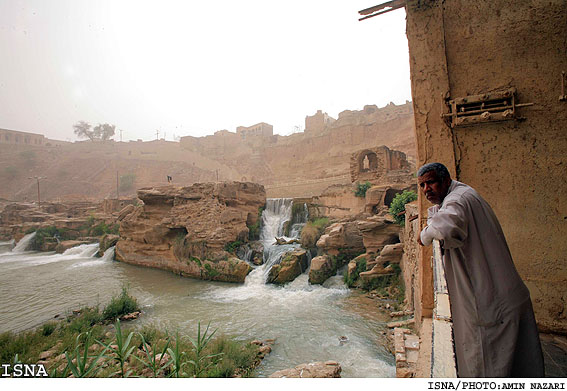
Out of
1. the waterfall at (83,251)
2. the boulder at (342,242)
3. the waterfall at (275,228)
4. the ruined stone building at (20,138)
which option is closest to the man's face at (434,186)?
the boulder at (342,242)

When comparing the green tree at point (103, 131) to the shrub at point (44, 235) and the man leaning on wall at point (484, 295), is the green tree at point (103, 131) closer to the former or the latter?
the shrub at point (44, 235)

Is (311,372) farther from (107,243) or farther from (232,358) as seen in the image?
(107,243)

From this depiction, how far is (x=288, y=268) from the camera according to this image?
8.79m

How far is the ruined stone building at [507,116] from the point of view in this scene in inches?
101

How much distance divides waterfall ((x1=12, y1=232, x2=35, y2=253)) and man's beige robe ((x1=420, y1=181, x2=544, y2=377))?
24.9 m

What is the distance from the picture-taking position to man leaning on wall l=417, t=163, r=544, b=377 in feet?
4.20

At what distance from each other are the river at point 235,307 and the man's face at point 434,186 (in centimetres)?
372

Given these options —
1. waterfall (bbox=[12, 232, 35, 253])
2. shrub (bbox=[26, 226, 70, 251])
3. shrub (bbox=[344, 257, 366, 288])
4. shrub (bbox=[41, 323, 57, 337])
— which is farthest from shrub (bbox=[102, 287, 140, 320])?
waterfall (bbox=[12, 232, 35, 253])

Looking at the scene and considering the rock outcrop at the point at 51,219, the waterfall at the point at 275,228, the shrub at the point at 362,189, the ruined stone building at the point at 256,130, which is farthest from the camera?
the ruined stone building at the point at 256,130

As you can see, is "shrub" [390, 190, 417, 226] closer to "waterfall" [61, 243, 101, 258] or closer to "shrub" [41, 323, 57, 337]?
"shrub" [41, 323, 57, 337]

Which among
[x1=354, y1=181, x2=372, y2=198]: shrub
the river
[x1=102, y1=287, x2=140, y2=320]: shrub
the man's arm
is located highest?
[x1=354, y1=181, x2=372, y2=198]: shrub

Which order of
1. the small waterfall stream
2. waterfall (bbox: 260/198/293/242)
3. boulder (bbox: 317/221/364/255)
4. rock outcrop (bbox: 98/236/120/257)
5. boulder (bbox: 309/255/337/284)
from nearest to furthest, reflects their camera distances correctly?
boulder (bbox: 309/255/337/284)
boulder (bbox: 317/221/364/255)
the small waterfall stream
waterfall (bbox: 260/198/293/242)
rock outcrop (bbox: 98/236/120/257)

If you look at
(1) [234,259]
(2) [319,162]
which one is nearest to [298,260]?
(1) [234,259]

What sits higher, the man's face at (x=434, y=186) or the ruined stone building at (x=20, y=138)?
the ruined stone building at (x=20, y=138)
